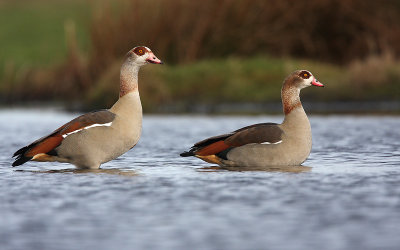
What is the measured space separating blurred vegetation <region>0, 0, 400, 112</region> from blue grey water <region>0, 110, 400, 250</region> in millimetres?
11644

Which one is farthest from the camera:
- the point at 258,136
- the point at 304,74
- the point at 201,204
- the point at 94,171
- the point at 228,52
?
the point at 228,52

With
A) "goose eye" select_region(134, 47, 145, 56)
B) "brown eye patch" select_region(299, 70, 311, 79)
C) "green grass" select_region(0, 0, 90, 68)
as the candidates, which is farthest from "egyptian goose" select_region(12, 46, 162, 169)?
"green grass" select_region(0, 0, 90, 68)

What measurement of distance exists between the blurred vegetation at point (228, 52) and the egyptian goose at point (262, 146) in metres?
13.6

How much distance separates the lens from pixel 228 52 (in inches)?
1144

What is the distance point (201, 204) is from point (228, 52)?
20814 millimetres

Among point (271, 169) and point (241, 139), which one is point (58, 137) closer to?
point (241, 139)

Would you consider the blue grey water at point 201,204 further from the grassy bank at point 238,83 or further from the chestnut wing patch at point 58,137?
the grassy bank at point 238,83

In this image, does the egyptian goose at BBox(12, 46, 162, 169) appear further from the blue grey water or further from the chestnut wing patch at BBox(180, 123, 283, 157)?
the chestnut wing patch at BBox(180, 123, 283, 157)

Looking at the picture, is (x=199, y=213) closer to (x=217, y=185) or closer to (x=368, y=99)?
(x=217, y=185)

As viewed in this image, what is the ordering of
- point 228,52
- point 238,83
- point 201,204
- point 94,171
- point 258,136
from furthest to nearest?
point 228,52, point 238,83, point 258,136, point 94,171, point 201,204

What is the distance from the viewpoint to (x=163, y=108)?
84.1 ft

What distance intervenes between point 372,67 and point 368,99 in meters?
0.94

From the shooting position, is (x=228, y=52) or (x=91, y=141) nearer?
(x=91, y=141)

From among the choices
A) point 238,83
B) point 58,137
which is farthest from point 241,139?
point 238,83
